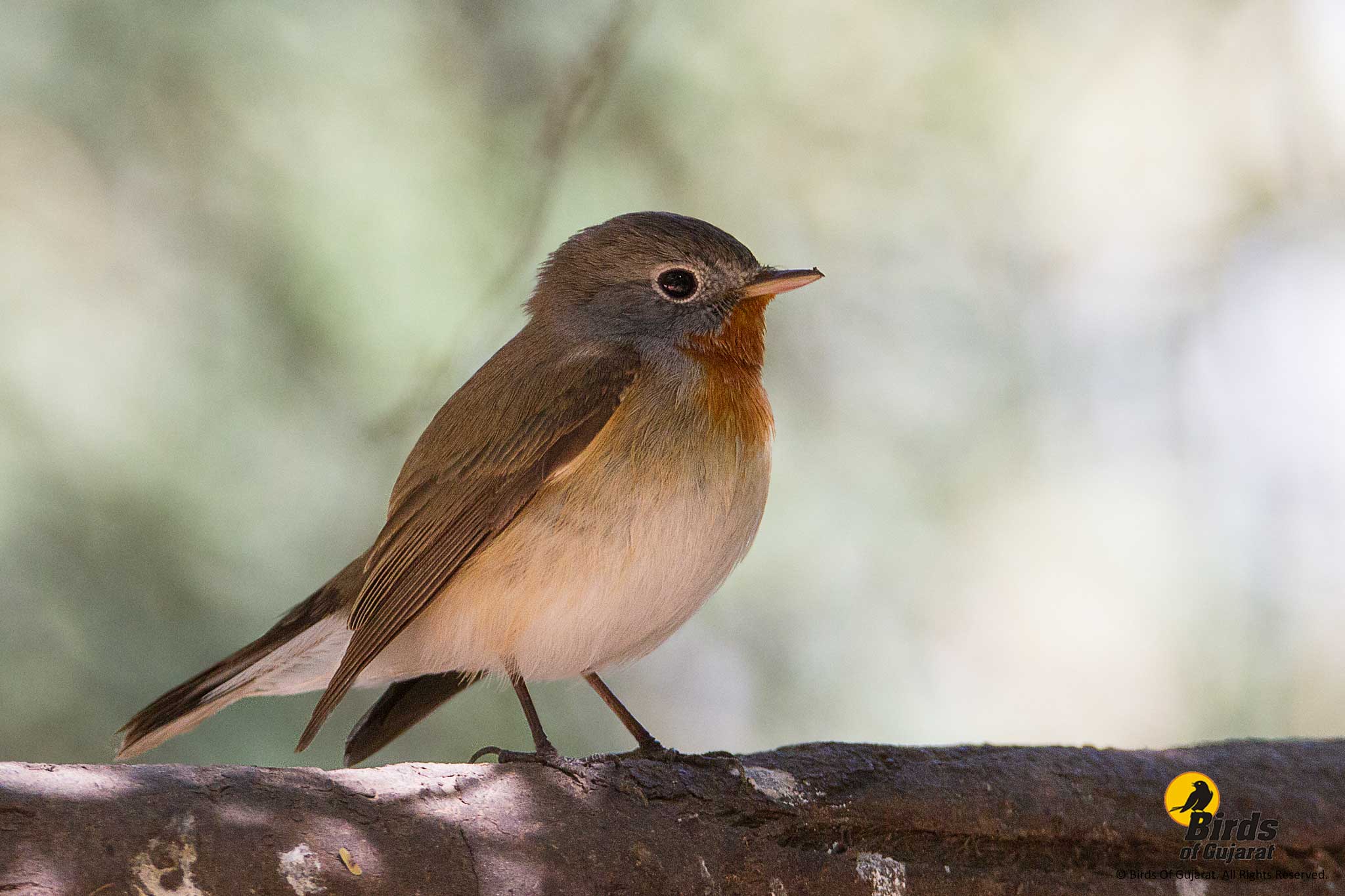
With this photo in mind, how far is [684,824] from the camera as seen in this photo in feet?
9.39

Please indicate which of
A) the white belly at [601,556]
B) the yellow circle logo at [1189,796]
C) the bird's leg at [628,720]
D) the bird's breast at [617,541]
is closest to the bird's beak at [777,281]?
the bird's breast at [617,541]

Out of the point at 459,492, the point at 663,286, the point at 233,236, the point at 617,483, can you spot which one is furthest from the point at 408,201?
the point at 617,483

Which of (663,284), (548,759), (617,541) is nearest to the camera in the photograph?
(548,759)

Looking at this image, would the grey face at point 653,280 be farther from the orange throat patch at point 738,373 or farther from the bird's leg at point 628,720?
the bird's leg at point 628,720

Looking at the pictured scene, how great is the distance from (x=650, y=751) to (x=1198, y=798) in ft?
5.21

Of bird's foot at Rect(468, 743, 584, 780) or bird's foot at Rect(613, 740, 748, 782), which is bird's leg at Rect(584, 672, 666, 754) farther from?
bird's foot at Rect(468, 743, 584, 780)

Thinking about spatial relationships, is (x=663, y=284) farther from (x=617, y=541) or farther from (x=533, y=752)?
(x=533, y=752)

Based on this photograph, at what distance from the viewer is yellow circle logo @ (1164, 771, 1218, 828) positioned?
136 inches

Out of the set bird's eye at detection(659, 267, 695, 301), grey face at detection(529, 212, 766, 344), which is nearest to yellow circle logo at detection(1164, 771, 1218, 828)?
grey face at detection(529, 212, 766, 344)

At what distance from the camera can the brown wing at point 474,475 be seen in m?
3.24

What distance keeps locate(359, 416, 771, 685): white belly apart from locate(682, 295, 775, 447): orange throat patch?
73 mm

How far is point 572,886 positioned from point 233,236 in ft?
9.70

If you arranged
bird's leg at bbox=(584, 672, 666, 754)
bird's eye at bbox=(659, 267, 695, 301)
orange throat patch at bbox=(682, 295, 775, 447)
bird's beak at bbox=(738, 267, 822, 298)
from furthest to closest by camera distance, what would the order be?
bird's eye at bbox=(659, 267, 695, 301), bird's beak at bbox=(738, 267, 822, 298), bird's leg at bbox=(584, 672, 666, 754), orange throat patch at bbox=(682, 295, 775, 447)

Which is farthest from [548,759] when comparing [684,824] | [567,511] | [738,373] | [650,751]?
[738,373]
